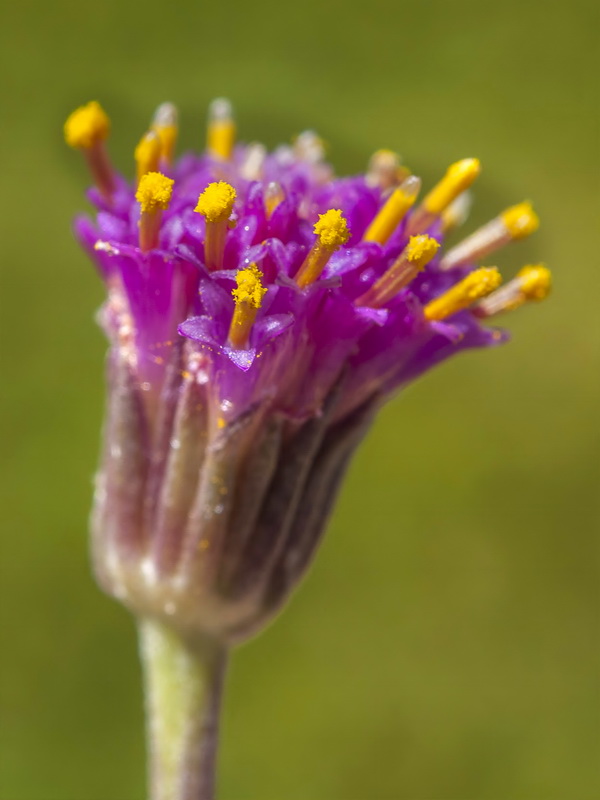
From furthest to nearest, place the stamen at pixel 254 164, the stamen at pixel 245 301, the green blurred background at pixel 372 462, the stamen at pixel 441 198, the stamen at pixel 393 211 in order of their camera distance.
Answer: the green blurred background at pixel 372 462 < the stamen at pixel 254 164 < the stamen at pixel 441 198 < the stamen at pixel 393 211 < the stamen at pixel 245 301

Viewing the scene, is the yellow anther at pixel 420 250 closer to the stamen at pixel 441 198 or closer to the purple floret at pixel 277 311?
the purple floret at pixel 277 311

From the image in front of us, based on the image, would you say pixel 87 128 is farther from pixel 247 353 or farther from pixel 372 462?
pixel 372 462

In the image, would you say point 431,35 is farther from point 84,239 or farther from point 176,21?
point 84,239

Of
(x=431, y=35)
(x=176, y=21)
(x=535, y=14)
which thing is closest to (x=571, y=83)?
(x=535, y=14)

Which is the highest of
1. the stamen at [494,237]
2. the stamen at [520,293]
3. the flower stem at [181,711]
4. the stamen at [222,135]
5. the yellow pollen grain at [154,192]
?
the stamen at [222,135]

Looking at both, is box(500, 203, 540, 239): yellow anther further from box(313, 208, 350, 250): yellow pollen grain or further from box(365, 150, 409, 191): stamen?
box(313, 208, 350, 250): yellow pollen grain

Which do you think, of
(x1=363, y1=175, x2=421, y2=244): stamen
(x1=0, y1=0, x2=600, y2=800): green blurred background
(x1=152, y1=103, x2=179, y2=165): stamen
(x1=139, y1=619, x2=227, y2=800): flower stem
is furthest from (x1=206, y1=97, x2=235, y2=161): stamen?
(x1=0, y1=0, x2=600, y2=800): green blurred background

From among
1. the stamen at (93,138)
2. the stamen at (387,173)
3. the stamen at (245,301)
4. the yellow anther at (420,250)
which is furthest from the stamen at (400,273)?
the stamen at (93,138)
